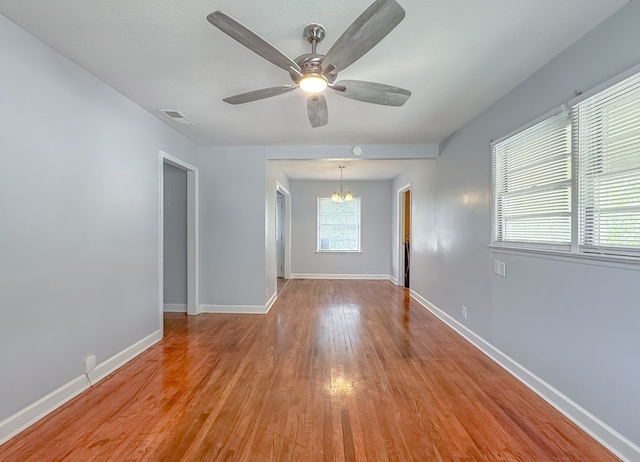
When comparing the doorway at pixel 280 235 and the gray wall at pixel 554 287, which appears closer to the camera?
the gray wall at pixel 554 287

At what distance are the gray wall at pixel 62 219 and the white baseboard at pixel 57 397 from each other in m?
0.04

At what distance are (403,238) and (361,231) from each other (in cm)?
125

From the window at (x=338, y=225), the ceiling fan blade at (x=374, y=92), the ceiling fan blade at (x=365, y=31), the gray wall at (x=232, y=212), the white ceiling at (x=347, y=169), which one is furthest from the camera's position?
the window at (x=338, y=225)

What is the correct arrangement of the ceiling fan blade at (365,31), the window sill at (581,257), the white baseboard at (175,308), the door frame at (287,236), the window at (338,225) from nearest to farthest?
the ceiling fan blade at (365,31) < the window sill at (581,257) < the white baseboard at (175,308) < the door frame at (287,236) < the window at (338,225)

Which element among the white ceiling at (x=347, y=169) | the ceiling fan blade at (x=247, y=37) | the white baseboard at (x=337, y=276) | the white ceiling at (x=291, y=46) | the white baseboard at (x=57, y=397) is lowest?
the white baseboard at (x=337, y=276)

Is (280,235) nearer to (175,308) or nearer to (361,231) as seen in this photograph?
(361,231)

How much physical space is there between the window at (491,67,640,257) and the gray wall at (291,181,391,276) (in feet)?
15.5

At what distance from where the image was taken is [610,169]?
1.76 metres

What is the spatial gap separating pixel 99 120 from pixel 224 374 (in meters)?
2.37

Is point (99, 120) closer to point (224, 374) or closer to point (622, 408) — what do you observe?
point (224, 374)

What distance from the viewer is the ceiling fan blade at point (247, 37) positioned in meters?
1.36

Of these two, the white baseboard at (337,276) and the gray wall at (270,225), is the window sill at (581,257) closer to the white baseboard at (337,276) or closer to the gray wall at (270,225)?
the gray wall at (270,225)

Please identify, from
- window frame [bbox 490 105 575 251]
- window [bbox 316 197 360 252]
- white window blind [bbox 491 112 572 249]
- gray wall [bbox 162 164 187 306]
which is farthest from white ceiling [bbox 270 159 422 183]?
white window blind [bbox 491 112 572 249]

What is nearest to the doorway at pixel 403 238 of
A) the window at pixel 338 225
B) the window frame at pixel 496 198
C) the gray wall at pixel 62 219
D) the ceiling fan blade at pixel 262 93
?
the window at pixel 338 225
